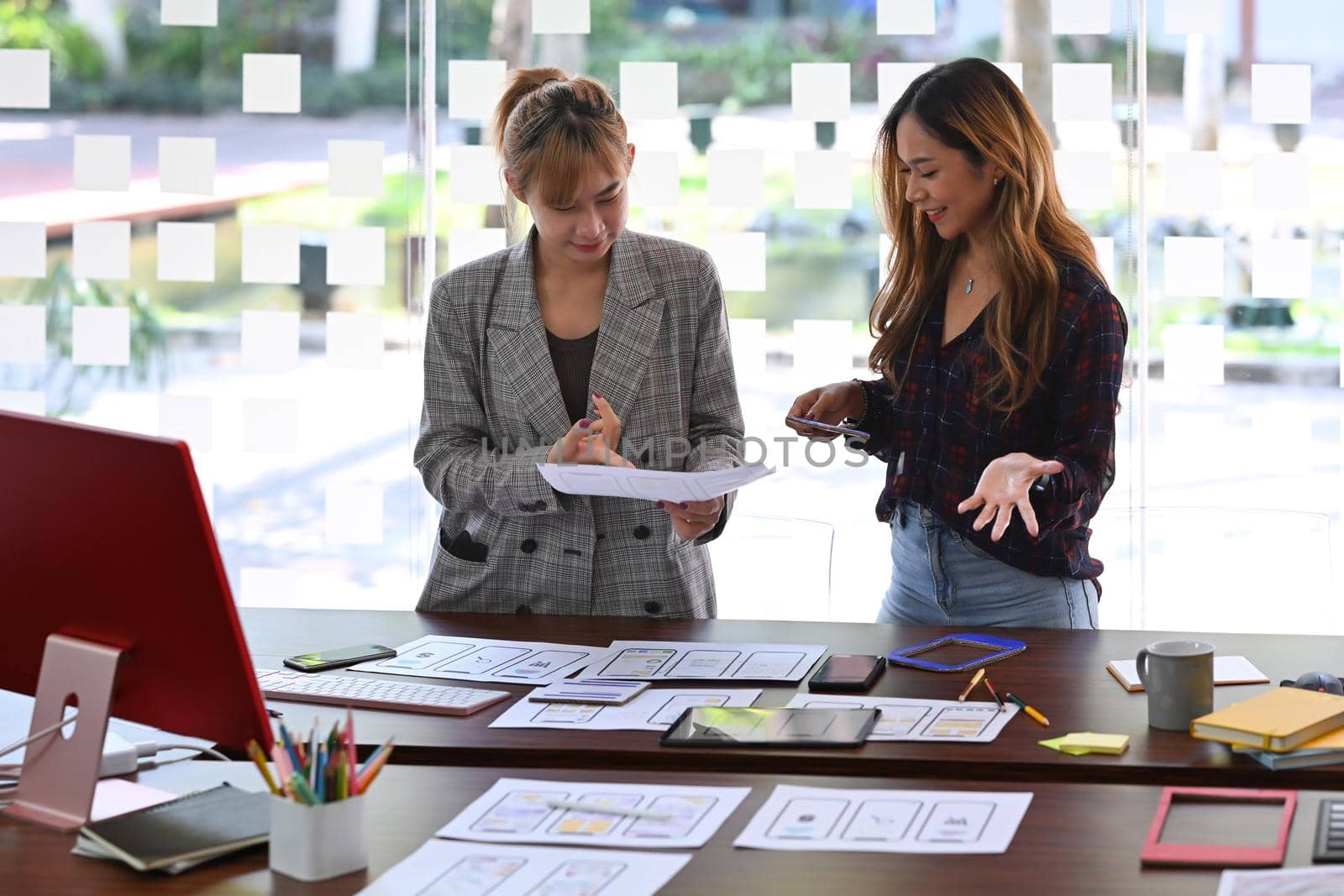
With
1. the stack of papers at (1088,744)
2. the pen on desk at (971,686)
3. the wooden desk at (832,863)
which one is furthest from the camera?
the pen on desk at (971,686)

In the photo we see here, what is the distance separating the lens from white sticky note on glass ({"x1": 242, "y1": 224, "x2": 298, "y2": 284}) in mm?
4105

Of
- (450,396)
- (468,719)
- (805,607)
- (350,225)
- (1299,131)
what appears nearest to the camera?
(468,719)

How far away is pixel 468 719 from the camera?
6.47ft

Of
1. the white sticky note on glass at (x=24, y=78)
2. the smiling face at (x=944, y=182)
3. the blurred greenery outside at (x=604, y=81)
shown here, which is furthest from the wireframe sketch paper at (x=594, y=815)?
the white sticky note on glass at (x=24, y=78)

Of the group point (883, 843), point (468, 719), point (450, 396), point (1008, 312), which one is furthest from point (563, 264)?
point (883, 843)

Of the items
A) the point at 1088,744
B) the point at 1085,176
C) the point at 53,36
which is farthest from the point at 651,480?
the point at 53,36

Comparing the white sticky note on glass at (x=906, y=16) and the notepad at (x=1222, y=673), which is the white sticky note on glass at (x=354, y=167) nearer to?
the white sticky note on glass at (x=906, y=16)

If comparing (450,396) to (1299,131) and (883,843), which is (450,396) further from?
(1299,131)

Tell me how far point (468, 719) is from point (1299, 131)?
2.81 meters

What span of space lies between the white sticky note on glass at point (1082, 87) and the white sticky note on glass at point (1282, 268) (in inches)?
20.9

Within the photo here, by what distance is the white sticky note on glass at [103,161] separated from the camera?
4117mm

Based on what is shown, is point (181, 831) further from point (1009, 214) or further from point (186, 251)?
point (186, 251)

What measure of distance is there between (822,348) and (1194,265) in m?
0.96

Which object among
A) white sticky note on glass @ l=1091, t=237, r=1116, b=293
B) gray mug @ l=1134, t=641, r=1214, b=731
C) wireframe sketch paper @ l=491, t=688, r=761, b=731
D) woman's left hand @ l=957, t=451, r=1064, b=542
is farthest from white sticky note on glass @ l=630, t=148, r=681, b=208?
gray mug @ l=1134, t=641, r=1214, b=731
